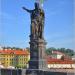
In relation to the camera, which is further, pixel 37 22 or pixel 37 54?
pixel 37 22

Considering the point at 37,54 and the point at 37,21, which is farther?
the point at 37,21

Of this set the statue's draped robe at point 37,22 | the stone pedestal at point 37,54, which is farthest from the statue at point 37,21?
the stone pedestal at point 37,54

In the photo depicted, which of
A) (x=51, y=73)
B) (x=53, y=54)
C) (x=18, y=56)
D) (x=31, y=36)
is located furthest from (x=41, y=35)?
(x=53, y=54)

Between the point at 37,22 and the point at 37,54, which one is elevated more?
the point at 37,22

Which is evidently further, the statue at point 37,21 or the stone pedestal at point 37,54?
the statue at point 37,21

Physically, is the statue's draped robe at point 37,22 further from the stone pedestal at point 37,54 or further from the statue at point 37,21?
the stone pedestal at point 37,54

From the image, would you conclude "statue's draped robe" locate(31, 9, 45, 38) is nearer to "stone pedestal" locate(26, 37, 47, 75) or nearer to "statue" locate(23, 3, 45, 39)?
"statue" locate(23, 3, 45, 39)

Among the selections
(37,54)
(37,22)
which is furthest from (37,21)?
(37,54)

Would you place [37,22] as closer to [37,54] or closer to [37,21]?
[37,21]

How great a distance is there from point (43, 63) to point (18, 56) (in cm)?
3327

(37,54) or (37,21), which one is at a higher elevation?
(37,21)

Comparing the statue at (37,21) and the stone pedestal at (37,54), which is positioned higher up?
the statue at (37,21)

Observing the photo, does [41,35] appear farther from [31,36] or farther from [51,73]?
[51,73]

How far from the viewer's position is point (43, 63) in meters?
11.5
